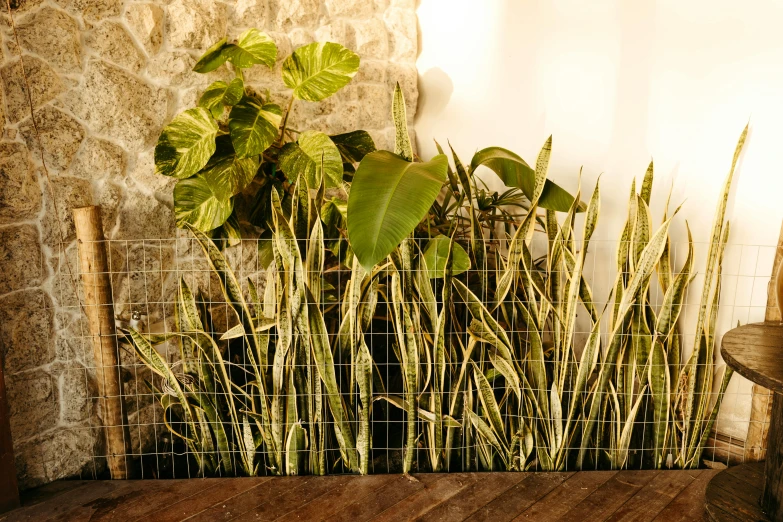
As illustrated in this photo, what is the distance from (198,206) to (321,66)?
749mm

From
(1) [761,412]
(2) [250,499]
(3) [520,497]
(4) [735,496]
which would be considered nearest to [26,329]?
(2) [250,499]

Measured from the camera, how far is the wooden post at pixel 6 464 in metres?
2.11

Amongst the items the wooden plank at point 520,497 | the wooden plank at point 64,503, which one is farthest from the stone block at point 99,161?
the wooden plank at point 520,497

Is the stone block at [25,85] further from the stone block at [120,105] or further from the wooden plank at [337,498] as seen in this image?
the wooden plank at [337,498]

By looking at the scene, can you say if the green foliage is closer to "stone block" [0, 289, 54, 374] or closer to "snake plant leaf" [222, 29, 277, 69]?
"snake plant leaf" [222, 29, 277, 69]

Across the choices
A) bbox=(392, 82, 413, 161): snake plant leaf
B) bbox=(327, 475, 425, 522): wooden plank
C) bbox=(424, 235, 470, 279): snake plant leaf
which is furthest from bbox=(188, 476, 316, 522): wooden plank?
bbox=(392, 82, 413, 161): snake plant leaf

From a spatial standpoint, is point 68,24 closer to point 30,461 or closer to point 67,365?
point 67,365

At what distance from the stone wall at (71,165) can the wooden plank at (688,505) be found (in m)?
2.01

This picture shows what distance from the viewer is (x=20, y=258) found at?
2229mm

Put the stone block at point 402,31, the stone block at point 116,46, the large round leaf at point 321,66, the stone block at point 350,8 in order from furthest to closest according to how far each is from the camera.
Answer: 1. the stone block at point 402,31
2. the stone block at point 350,8
3. the large round leaf at point 321,66
4. the stone block at point 116,46

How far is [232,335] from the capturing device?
228cm

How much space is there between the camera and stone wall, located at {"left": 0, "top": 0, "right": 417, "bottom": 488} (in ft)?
7.18

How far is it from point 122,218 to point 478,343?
4.91 ft

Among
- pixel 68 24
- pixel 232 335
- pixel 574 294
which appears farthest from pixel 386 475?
pixel 68 24
